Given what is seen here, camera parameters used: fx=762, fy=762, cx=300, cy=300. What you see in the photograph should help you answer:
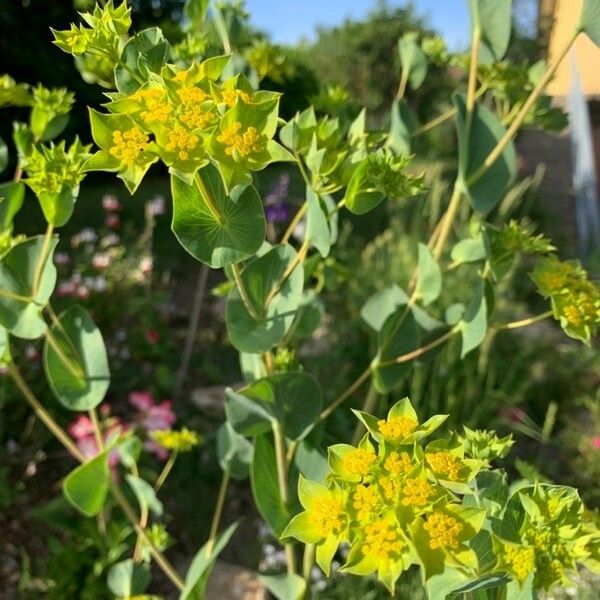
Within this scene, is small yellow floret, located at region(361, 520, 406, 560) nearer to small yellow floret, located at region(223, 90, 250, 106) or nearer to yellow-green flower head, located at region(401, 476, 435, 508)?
yellow-green flower head, located at region(401, 476, 435, 508)

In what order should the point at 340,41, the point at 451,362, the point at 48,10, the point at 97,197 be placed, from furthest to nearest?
1. the point at 340,41
2. the point at 97,197
3. the point at 48,10
4. the point at 451,362

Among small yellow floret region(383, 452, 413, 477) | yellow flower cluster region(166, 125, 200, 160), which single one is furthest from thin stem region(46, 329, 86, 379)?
small yellow floret region(383, 452, 413, 477)

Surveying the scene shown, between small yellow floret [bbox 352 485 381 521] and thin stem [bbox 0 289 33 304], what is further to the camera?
thin stem [bbox 0 289 33 304]

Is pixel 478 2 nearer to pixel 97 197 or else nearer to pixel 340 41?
pixel 97 197

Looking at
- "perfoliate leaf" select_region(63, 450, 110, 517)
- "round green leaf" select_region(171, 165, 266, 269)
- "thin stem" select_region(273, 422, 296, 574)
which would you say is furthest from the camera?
"perfoliate leaf" select_region(63, 450, 110, 517)

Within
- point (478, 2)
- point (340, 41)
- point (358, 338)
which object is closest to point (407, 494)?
point (478, 2)

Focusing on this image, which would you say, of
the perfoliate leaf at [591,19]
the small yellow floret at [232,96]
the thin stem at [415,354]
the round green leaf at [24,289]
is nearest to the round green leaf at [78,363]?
the round green leaf at [24,289]

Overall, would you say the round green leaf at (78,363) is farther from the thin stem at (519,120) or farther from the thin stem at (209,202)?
the thin stem at (519,120)
